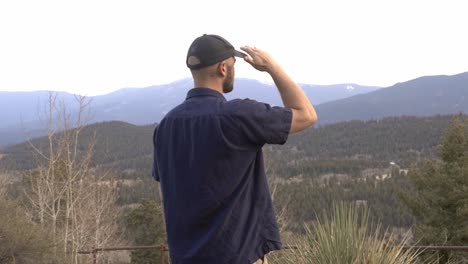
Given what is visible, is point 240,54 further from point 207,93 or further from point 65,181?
point 65,181

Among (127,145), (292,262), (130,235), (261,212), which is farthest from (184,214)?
(127,145)

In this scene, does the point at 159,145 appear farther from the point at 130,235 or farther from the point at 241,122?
the point at 130,235

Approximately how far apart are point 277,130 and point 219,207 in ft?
1.05

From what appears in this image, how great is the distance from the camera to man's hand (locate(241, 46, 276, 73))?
194 cm

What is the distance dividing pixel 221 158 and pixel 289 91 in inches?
13.4

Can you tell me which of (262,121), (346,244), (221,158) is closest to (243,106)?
(262,121)

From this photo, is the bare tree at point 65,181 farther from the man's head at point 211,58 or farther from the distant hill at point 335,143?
the distant hill at point 335,143

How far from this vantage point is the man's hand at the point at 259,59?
1.94 meters

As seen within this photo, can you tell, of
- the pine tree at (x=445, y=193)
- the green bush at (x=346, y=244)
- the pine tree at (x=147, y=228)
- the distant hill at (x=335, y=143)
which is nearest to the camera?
the green bush at (x=346, y=244)

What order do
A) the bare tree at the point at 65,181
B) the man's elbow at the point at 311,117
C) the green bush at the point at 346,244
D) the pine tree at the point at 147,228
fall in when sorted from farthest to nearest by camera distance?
the pine tree at the point at 147,228, the bare tree at the point at 65,181, the green bush at the point at 346,244, the man's elbow at the point at 311,117

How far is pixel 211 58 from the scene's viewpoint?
1891mm

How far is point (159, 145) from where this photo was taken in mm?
1997

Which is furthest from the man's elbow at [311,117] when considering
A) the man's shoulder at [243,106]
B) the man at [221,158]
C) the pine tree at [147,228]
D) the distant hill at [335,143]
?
the distant hill at [335,143]

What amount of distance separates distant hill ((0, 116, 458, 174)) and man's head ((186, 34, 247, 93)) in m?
63.4
